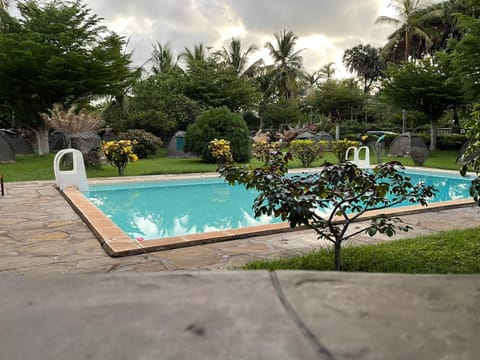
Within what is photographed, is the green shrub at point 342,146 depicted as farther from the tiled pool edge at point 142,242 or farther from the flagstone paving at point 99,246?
the tiled pool edge at point 142,242

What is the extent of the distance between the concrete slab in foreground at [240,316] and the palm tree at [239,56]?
28.6 meters

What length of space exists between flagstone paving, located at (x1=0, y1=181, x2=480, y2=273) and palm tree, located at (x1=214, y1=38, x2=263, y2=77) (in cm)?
2533

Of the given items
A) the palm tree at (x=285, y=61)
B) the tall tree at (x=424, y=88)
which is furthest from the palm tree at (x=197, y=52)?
the tall tree at (x=424, y=88)

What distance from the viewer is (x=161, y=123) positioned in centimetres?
1711

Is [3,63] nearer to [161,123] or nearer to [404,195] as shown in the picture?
[161,123]

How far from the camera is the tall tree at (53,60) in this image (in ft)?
42.9

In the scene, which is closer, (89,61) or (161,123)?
(89,61)

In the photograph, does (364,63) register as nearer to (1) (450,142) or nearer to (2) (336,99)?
(2) (336,99)

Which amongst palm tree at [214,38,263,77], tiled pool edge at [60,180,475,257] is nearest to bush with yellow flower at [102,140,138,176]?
tiled pool edge at [60,180,475,257]

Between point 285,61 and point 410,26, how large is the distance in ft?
32.4

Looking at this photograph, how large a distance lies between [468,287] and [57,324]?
1702mm

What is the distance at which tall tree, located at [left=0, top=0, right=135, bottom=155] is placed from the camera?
42.9ft

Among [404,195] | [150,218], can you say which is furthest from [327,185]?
[150,218]

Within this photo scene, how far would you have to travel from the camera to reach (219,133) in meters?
12.8
